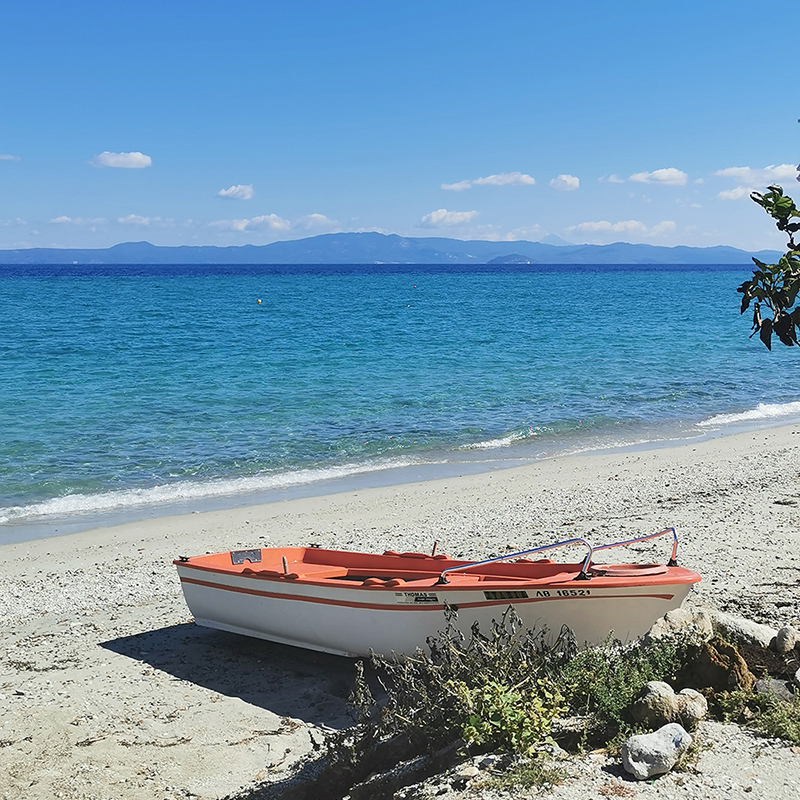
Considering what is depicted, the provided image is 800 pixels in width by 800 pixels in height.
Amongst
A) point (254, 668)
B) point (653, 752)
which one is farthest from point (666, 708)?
point (254, 668)

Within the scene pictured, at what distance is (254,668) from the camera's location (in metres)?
8.29

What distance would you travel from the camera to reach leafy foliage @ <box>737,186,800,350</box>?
13.6 feet

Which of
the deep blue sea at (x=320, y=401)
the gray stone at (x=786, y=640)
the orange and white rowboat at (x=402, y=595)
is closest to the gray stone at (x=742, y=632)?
the gray stone at (x=786, y=640)

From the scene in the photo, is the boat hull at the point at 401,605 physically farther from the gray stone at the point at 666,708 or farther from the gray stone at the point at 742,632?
the gray stone at the point at 666,708

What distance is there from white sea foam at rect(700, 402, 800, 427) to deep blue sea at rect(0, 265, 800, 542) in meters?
0.10

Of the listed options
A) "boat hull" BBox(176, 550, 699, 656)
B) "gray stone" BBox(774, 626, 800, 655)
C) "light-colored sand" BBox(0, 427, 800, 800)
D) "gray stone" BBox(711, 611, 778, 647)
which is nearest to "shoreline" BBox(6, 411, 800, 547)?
"light-colored sand" BBox(0, 427, 800, 800)

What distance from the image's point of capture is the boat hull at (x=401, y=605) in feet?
22.9

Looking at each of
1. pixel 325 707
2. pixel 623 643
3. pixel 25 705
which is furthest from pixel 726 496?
pixel 25 705

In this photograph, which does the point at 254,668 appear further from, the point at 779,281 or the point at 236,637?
the point at 779,281

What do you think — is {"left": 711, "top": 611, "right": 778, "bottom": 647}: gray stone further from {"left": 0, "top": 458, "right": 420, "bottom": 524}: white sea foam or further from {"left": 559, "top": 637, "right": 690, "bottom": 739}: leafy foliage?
A: {"left": 0, "top": 458, "right": 420, "bottom": 524}: white sea foam

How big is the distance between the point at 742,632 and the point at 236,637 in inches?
213

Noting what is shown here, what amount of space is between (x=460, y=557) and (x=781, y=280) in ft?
23.6

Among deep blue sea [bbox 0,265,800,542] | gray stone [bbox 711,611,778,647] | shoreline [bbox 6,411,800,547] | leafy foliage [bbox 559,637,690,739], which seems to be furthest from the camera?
deep blue sea [bbox 0,265,800,542]

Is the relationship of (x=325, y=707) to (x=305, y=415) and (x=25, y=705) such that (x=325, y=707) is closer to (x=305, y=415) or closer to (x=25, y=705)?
(x=25, y=705)
